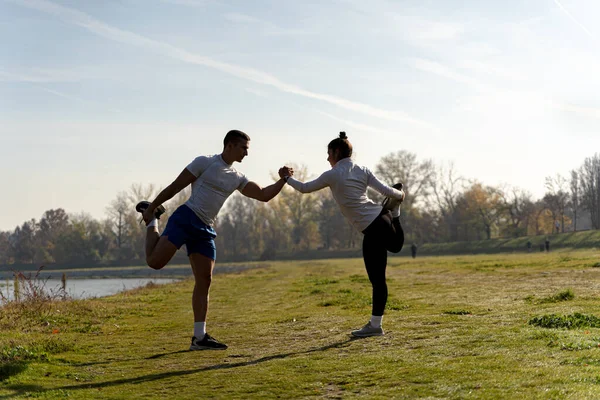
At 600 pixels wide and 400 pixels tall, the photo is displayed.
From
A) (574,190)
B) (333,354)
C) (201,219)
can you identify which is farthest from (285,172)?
(574,190)

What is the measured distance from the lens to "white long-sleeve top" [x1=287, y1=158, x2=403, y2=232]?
8.30 meters

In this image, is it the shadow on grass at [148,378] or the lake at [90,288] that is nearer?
the shadow on grass at [148,378]

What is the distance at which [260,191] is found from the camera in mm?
8836

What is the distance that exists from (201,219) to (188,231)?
8.1 inches

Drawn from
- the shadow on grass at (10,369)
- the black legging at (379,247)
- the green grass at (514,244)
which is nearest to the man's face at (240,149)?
the black legging at (379,247)

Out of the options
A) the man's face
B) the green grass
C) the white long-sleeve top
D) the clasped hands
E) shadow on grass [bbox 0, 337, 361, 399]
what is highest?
the man's face

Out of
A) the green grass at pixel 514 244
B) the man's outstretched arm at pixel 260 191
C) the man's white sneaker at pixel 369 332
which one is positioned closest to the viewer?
the man's white sneaker at pixel 369 332

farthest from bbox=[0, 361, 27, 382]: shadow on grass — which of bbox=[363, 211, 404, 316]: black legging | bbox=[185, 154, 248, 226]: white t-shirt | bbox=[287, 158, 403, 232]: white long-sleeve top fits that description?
bbox=[363, 211, 404, 316]: black legging

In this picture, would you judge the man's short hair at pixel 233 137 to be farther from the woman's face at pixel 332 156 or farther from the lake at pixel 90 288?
the lake at pixel 90 288

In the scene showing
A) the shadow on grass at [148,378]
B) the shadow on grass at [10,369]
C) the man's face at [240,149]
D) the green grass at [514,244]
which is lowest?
the green grass at [514,244]

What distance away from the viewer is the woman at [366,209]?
8289 mm

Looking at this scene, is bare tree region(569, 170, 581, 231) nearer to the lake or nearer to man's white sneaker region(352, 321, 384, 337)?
the lake

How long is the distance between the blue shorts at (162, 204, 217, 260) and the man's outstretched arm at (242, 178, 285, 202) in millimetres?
849

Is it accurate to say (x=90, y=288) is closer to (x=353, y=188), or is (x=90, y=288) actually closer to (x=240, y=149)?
(x=240, y=149)
